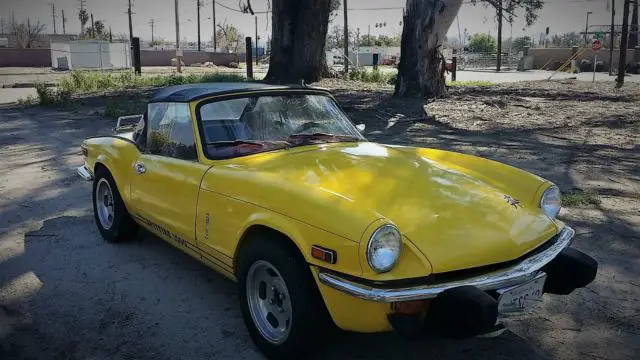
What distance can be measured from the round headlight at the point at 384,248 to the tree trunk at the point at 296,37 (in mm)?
14319

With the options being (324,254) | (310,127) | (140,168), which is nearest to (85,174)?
(140,168)

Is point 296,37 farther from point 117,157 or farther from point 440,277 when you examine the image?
point 440,277

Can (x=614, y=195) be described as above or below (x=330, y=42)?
below

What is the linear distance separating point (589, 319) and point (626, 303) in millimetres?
394

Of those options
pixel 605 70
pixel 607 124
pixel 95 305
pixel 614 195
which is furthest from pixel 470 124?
pixel 605 70

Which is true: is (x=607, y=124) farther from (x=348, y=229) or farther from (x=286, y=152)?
(x=348, y=229)

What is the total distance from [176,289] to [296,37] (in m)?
13.9

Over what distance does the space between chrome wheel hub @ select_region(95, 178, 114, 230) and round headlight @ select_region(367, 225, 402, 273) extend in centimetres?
308

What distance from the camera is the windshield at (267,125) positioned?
359 cm

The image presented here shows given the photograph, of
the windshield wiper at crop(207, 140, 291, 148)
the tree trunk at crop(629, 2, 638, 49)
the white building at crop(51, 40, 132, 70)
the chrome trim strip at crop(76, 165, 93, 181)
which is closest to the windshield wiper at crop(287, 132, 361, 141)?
the windshield wiper at crop(207, 140, 291, 148)

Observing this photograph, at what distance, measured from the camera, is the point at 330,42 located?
7919 centimetres

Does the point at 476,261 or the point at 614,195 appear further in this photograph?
the point at 614,195

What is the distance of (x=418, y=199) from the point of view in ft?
9.32

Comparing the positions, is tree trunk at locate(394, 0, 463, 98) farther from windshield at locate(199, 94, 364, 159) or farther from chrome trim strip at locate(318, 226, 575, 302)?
chrome trim strip at locate(318, 226, 575, 302)
